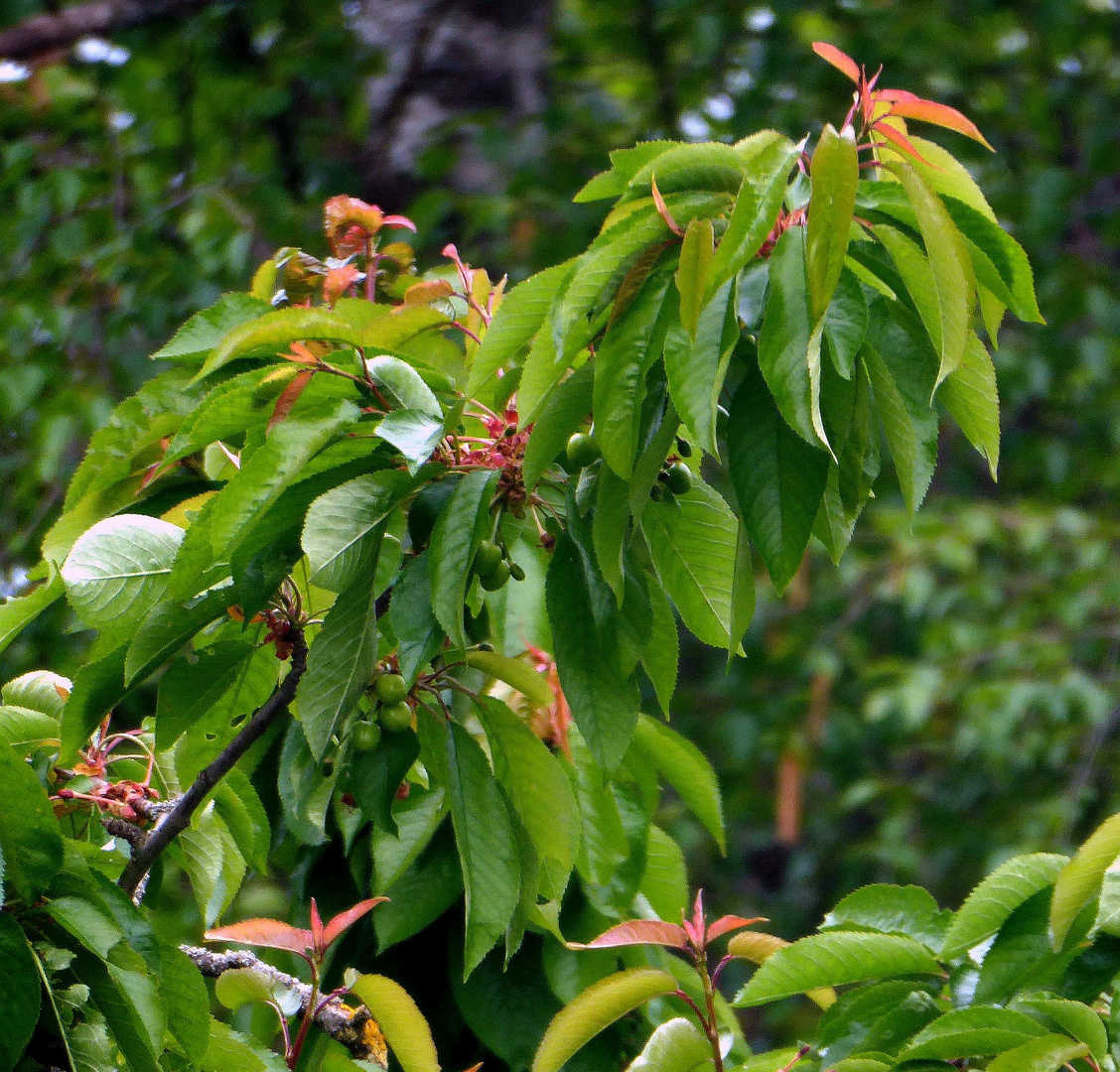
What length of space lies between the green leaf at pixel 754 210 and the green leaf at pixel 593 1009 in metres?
0.40

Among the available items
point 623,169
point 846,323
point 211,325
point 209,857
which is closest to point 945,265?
point 846,323

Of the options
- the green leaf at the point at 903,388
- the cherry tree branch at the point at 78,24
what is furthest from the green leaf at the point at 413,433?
the cherry tree branch at the point at 78,24

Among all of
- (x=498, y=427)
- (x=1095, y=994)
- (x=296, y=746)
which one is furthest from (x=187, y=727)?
(x=1095, y=994)

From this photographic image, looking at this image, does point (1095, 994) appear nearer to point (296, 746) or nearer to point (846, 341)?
point (846, 341)

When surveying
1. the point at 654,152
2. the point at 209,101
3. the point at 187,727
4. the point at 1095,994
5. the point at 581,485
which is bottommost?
the point at 209,101

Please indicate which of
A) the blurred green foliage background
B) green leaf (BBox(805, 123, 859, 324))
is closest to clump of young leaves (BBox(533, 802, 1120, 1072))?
green leaf (BBox(805, 123, 859, 324))

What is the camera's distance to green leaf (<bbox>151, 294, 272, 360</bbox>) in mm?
858

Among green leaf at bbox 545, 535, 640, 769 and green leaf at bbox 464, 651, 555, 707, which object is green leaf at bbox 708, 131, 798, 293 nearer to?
green leaf at bbox 545, 535, 640, 769

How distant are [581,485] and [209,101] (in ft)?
9.46

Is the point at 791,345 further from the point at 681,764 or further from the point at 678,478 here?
the point at 681,764

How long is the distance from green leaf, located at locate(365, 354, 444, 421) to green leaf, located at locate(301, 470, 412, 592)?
36mm

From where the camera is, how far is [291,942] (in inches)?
32.4

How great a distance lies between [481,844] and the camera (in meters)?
0.74

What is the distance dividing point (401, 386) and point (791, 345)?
Answer: 0.20 meters
